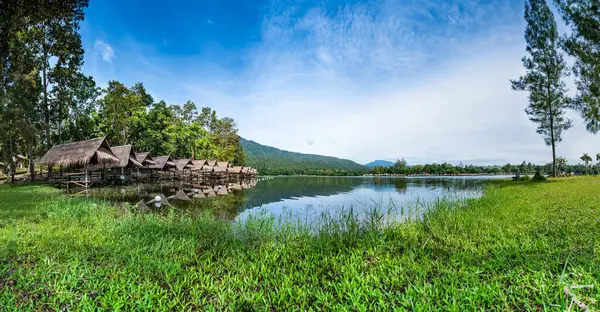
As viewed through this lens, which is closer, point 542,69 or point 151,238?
point 151,238

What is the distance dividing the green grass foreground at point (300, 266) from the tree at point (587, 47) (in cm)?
1155

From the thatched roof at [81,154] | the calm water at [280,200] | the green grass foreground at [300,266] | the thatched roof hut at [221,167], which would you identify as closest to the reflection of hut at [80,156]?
the thatched roof at [81,154]

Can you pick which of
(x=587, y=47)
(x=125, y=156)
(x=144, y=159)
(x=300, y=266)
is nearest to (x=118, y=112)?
(x=144, y=159)

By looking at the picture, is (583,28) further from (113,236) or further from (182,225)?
(113,236)

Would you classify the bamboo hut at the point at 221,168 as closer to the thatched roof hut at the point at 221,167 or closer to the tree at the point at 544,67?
the thatched roof hut at the point at 221,167

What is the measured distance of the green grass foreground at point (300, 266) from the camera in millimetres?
2221

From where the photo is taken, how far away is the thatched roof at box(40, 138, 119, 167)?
50.6 feet

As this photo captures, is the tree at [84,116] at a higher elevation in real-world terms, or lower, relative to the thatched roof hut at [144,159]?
higher

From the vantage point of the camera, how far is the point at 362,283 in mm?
2525

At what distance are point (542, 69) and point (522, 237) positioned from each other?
779 inches

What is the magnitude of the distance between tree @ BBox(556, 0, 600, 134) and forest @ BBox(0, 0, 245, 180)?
63.0ft

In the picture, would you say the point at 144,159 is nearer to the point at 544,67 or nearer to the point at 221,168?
the point at 221,168

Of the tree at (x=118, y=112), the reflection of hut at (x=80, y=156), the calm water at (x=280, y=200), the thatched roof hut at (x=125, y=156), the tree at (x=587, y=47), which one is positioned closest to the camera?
the calm water at (x=280, y=200)

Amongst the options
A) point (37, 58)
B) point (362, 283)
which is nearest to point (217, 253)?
point (362, 283)
